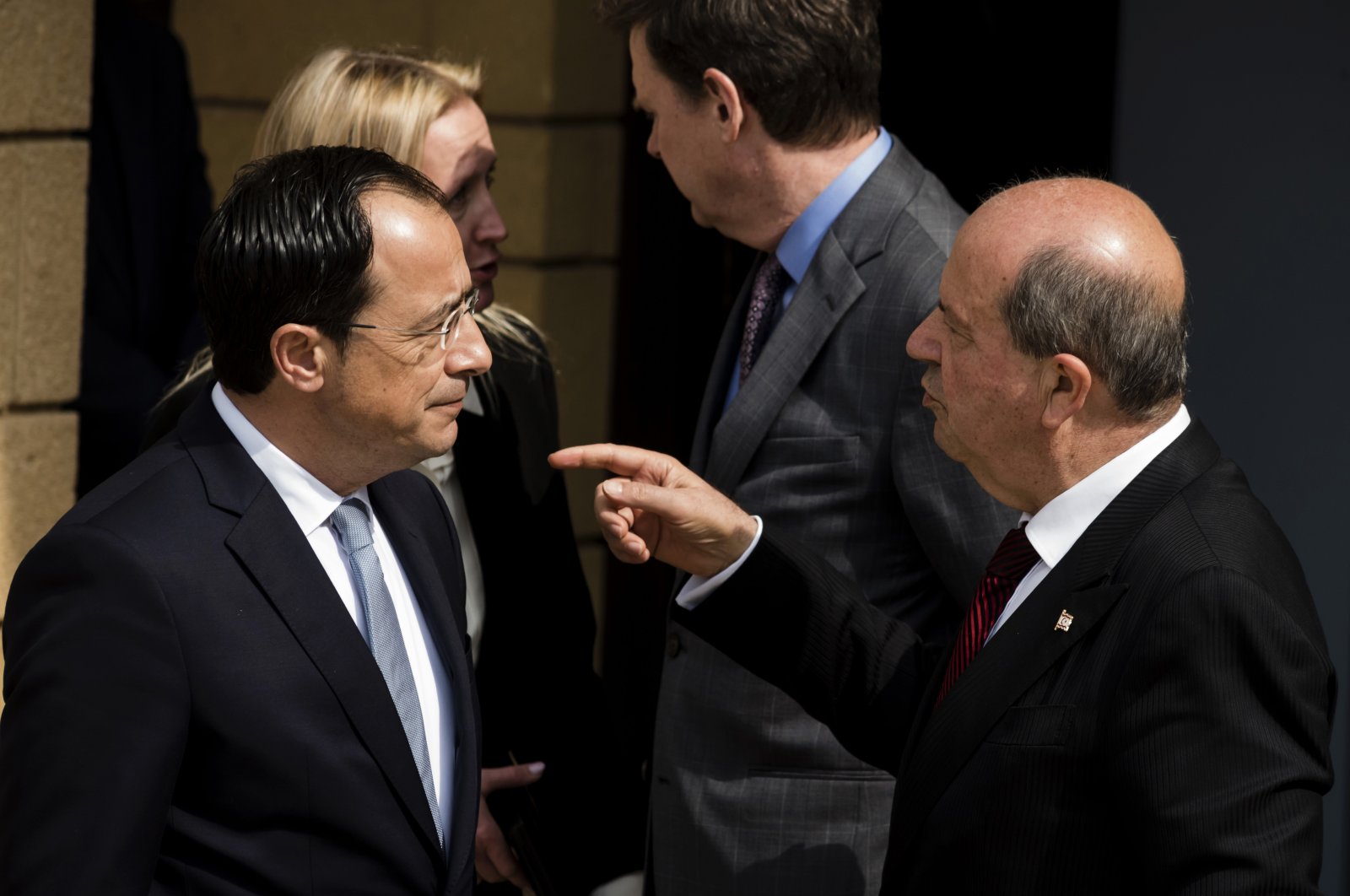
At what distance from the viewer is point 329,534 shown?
2094 mm

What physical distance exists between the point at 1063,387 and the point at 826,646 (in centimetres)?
68

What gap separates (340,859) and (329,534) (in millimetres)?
427

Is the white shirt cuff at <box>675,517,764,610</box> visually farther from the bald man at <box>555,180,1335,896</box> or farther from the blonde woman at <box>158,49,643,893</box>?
the blonde woman at <box>158,49,643,893</box>

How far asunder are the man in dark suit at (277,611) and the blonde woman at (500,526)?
0.73 m

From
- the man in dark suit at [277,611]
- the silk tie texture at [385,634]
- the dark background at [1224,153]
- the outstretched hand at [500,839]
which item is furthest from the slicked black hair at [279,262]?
the dark background at [1224,153]

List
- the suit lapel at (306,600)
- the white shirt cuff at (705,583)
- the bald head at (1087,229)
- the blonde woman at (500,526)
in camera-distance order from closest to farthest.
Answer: the suit lapel at (306,600), the bald head at (1087,229), the white shirt cuff at (705,583), the blonde woman at (500,526)

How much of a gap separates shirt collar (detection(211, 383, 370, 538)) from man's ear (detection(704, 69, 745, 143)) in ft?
3.82

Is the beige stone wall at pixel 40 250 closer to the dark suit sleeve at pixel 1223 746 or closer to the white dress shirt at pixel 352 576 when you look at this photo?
the white dress shirt at pixel 352 576

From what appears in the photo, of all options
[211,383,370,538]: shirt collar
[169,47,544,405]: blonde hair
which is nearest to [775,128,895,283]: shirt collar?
[169,47,544,405]: blonde hair

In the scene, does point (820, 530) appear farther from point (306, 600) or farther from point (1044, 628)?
point (306, 600)

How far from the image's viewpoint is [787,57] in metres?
2.82

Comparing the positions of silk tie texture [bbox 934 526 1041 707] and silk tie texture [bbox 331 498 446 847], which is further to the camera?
silk tie texture [bbox 934 526 1041 707]

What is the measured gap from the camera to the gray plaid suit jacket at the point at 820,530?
2.64m

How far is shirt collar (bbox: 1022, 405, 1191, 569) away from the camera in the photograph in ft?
6.77
